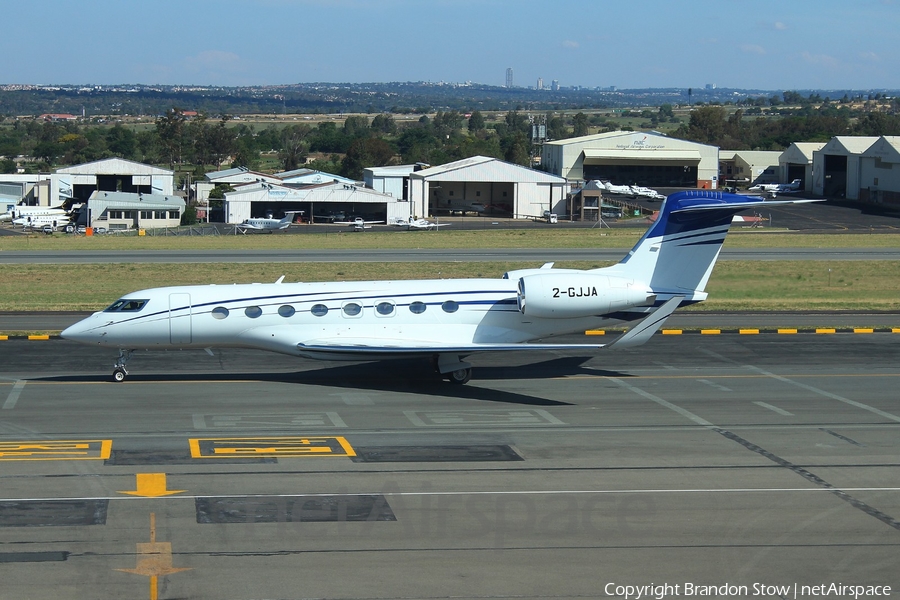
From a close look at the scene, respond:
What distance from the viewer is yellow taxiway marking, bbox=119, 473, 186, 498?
1678 centimetres

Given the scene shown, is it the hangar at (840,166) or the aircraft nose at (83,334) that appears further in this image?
the hangar at (840,166)

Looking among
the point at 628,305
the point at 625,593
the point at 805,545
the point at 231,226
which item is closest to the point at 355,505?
the point at 625,593

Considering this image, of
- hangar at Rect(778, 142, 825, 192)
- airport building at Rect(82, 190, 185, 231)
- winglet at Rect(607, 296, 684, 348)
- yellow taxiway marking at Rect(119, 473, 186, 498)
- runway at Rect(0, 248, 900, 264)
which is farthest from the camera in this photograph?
hangar at Rect(778, 142, 825, 192)

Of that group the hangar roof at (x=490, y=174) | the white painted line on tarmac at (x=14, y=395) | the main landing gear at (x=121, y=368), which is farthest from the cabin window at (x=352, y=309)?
the hangar roof at (x=490, y=174)

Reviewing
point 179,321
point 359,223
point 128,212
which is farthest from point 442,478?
point 128,212

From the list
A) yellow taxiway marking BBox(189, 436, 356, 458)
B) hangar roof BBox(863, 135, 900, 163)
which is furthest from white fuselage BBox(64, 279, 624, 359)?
hangar roof BBox(863, 135, 900, 163)

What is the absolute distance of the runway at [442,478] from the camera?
535 inches

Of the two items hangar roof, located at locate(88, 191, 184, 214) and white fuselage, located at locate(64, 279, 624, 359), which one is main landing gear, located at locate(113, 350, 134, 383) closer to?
white fuselage, located at locate(64, 279, 624, 359)

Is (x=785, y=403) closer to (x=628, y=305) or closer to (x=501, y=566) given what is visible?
(x=628, y=305)

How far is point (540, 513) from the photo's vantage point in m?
16.0

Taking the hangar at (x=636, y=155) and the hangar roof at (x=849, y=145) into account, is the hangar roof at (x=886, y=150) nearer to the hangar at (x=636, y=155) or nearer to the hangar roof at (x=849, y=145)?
the hangar roof at (x=849, y=145)

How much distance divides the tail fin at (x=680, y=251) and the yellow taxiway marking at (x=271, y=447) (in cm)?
1038

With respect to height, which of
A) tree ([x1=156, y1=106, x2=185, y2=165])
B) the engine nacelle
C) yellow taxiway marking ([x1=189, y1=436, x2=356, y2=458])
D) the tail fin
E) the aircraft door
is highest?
tree ([x1=156, y1=106, x2=185, y2=165])

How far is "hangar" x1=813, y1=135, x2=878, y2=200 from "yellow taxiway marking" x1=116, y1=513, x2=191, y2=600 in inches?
4166
